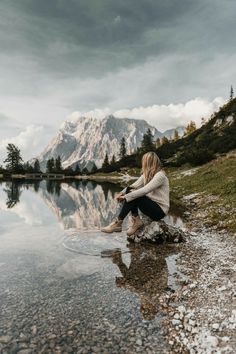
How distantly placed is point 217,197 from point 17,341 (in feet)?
63.8

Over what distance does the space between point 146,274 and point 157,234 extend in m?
3.44

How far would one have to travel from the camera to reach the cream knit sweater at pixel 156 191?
40.1 ft

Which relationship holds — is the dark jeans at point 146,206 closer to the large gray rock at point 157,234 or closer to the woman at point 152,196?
the woman at point 152,196

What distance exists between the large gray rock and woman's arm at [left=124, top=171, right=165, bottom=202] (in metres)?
1.67

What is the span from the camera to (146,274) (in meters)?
9.37

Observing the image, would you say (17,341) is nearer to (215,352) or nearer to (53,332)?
(53,332)

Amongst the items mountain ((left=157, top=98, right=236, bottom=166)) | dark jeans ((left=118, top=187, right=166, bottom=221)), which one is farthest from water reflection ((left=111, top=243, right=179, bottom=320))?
mountain ((left=157, top=98, right=236, bottom=166))

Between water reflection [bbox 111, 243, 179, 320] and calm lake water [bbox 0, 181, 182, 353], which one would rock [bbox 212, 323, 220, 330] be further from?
water reflection [bbox 111, 243, 179, 320]

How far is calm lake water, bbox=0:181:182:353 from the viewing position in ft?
19.2

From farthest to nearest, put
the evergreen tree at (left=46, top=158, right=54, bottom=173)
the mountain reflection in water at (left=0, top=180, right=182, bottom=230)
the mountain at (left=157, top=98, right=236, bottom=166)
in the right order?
the evergreen tree at (left=46, top=158, right=54, bottom=173) < the mountain at (left=157, top=98, right=236, bottom=166) < the mountain reflection in water at (left=0, top=180, right=182, bottom=230)

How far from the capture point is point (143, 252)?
11.6 m

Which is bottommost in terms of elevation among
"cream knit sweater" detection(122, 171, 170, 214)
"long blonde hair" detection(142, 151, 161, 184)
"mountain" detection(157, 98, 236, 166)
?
"cream knit sweater" detection(122, 171, 170, 214)

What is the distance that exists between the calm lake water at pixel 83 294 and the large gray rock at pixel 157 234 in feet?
1.69

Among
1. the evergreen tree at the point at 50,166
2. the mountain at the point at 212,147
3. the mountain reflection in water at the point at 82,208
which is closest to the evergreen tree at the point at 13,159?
the evergreen tree at the point at 50,166
